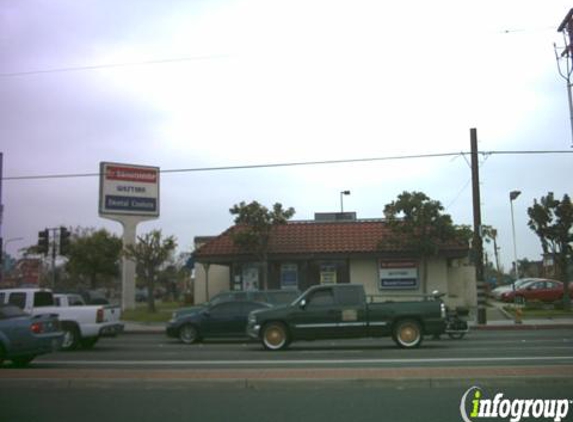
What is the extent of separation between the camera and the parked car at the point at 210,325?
67.1ft

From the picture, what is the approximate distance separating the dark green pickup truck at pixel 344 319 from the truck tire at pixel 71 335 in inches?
204

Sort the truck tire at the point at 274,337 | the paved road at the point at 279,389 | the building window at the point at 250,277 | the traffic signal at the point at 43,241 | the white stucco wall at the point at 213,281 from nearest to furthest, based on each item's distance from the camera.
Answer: the paved road at the point at 279,389 < the truck tire at the point at 274,337 < the traffic signal at the point at 43,241 < the building window at the point at 250,277 < the white stucco wall at the point at 213,281

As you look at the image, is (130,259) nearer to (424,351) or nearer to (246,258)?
(246,258)

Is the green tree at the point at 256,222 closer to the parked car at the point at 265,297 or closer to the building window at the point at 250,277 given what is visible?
the building window at the point at 250,277

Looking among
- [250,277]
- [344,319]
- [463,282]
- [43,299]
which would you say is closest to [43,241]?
[250,277]

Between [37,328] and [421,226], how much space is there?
A: 65.0 feet

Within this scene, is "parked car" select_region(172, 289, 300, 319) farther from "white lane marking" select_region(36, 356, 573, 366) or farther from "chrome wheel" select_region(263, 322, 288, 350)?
"white lane marking" select_region(36, 356, 573, 366)

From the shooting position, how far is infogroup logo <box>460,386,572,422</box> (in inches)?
320

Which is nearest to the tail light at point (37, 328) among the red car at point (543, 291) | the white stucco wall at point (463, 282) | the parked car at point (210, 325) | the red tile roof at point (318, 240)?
the parked car at point (210, 325)

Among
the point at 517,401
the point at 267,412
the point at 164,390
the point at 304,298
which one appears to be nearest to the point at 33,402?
the point at 164,390

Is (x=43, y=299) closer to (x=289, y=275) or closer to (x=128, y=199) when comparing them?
(x=289, y=275)

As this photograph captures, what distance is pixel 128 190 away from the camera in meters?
36.2

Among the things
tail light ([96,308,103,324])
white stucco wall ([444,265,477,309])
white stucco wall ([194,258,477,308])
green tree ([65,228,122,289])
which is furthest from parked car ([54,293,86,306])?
green tree ([65,228,122,289])

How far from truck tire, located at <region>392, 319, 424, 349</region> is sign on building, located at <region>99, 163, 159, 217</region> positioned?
75.0 ft
